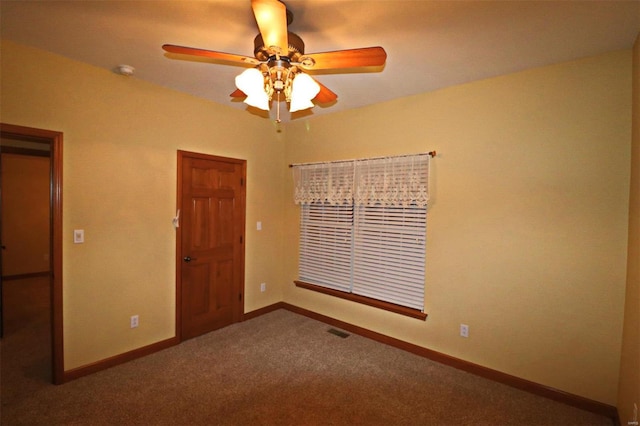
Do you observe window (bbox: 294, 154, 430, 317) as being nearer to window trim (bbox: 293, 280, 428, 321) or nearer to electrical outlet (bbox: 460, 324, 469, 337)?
window trim (bbox: 293, 280, 428, 321)

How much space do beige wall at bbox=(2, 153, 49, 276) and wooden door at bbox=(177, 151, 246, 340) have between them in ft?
15.4

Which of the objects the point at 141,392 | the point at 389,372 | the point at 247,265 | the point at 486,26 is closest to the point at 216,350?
the point at 141,392

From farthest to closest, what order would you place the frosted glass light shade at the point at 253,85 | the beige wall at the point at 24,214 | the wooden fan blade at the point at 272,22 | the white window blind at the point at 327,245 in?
the beige wall at the point at 24,214 → the white window blind at the point at 327,245 → the frosted glass light shade at the point at 253,85 → the wooden fan blade at the point at 272,22

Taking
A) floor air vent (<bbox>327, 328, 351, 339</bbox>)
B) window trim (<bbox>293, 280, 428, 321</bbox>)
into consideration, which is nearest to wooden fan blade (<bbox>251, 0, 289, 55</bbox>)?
window trim (<bbox>293, 280, 428, 321</bbox>)

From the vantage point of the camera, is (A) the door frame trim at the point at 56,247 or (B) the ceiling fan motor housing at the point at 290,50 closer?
(B) the ceiling fan motor housing at the point at 290,50

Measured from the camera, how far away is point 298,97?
174 centimetres

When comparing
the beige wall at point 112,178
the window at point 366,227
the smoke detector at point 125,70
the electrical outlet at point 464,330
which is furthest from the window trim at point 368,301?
the smoke detector at point 125,70

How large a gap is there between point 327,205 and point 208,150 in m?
1.52

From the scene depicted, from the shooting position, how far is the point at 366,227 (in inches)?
133

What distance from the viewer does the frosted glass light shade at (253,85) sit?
162cm

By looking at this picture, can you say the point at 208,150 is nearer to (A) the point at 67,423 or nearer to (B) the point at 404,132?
(B) the point at 404,132

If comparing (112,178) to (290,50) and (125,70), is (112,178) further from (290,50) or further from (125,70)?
(290,50)

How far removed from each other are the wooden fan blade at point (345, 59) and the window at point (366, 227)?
1563 millimetres

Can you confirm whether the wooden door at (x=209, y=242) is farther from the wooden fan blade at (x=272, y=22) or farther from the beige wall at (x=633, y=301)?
the beige wall at (x=633, y=301)
